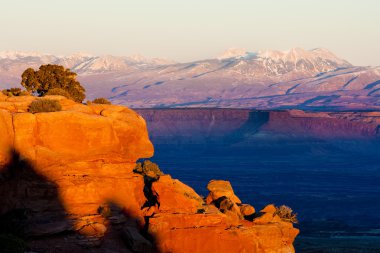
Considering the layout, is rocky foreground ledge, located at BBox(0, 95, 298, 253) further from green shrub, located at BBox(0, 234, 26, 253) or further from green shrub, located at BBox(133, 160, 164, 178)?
green shrub, located at BBox(133, 160, 164, 178)

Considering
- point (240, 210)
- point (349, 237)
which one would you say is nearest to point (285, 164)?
point (349, 237)

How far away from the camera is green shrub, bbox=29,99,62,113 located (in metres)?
33.3

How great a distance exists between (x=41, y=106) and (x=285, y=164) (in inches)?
6128

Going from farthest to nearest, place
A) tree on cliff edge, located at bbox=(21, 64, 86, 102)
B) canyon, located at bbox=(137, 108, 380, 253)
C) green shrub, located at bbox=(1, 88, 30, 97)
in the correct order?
canyon, located at bbox=(137, 108, 380, 253)
tree on cliff edge, located at bbox=(21, 64, 86, 102)
green shrub, located at bbox=(1, 88, 30, 97)

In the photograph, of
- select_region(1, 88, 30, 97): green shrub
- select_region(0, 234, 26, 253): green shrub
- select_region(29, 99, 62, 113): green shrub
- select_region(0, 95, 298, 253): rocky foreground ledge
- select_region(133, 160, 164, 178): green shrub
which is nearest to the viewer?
select_region(0, 234, 26, 253): green shrub

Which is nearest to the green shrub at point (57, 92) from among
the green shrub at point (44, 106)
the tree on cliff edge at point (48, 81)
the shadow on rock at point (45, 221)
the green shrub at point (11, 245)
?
the tree on cliff edge at point (48, 81)

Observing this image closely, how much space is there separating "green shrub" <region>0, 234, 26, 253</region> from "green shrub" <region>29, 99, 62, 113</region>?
794 cm

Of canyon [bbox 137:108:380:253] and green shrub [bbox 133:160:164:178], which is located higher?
green shrub [bbox 133:160:164:178]

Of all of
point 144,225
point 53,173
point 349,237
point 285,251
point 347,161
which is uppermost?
point 53,173

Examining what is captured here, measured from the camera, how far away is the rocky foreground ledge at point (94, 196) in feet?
98.9

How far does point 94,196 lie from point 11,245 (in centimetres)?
680

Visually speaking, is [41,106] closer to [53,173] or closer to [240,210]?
[53,173]

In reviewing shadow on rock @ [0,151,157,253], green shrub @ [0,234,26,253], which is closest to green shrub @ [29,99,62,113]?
shadow on rock @ [0,151,157,253]

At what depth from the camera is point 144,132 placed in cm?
3594
